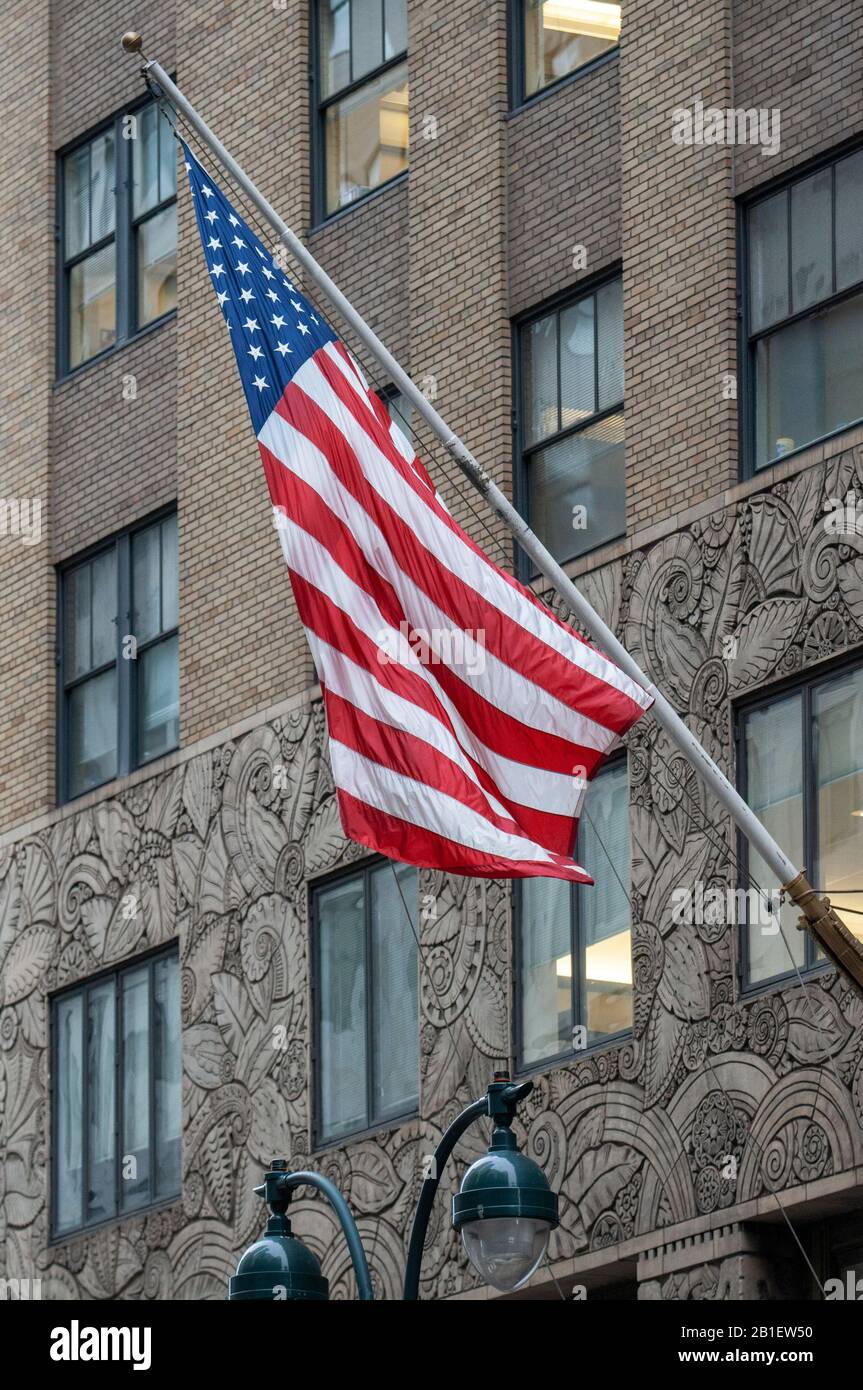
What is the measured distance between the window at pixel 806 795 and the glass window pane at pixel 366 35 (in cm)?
827

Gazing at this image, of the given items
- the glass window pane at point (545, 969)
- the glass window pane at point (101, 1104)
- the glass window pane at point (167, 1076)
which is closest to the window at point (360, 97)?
the glass window pane at point (545, 969)

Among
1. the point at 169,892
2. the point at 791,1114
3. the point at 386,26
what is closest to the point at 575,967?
the point at 791,1114

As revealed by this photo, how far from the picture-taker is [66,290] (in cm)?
3278

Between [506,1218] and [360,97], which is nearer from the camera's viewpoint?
[506,1218]

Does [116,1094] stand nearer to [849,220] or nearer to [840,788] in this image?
[840,788]

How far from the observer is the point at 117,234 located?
31.9 meters

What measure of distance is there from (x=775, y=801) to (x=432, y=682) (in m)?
5.61

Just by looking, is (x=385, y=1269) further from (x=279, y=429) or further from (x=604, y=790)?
(x=279, y=429)

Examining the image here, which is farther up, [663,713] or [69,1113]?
[69,1113]

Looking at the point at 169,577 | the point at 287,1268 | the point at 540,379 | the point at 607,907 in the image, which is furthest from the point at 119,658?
the point at 287,1268

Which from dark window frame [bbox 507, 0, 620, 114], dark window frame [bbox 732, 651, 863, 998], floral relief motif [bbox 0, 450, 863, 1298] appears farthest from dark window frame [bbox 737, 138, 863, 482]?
dark window frame [bbox 507, 0, 620, 114]

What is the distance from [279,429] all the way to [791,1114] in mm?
6172

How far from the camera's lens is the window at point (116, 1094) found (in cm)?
2880

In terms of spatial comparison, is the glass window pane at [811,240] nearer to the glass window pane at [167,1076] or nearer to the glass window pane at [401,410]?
the glass window pane at [401,410]
